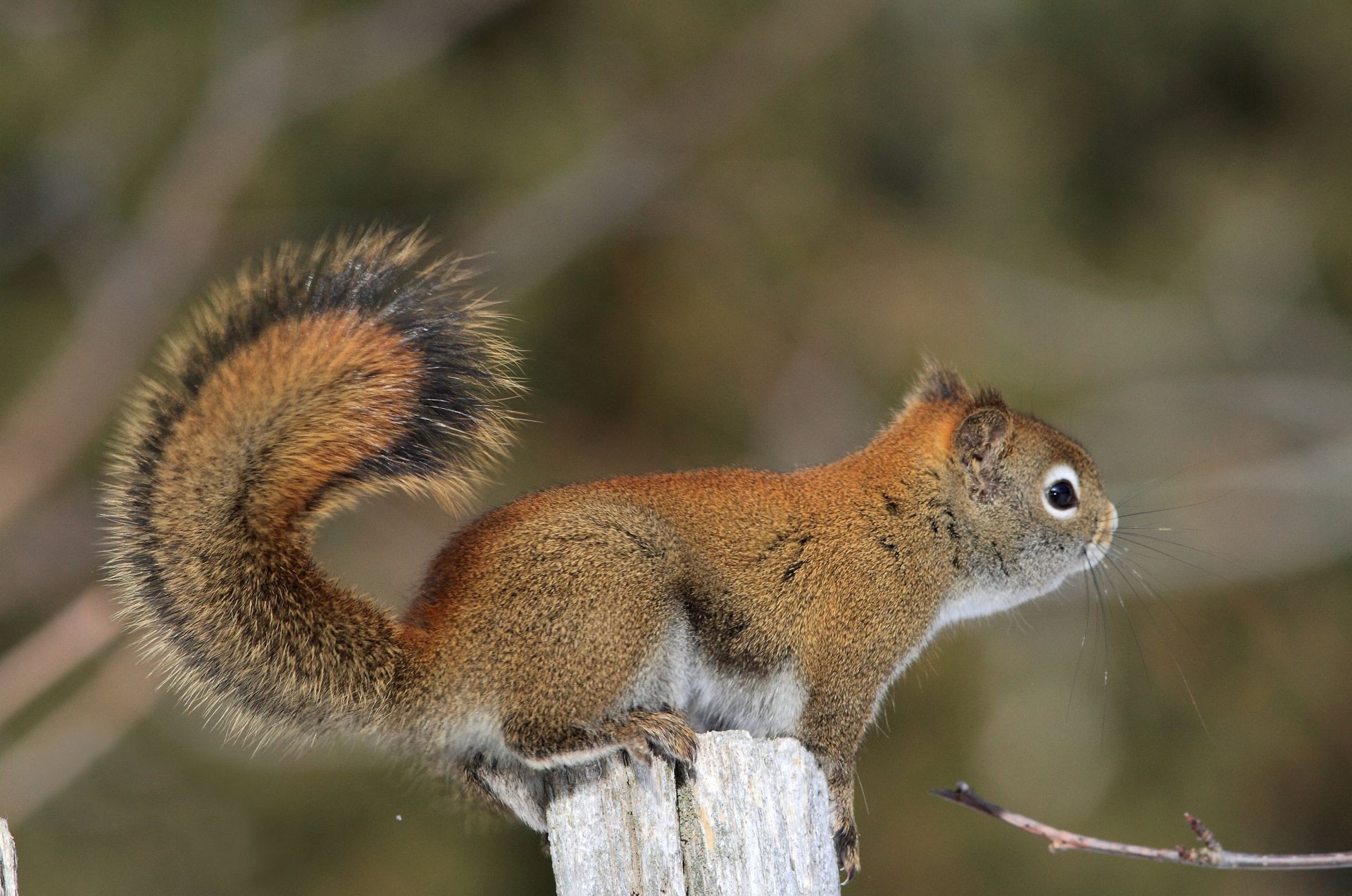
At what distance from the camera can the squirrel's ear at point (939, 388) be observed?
3.28m

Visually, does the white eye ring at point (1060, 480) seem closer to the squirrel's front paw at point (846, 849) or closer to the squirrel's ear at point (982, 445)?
the squirrel's ear at point (982, 445)

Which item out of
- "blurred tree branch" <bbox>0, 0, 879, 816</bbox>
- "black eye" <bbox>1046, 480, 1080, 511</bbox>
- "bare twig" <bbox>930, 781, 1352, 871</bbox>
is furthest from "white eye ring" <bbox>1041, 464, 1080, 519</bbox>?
"blurred tree branch" <bbox>0, 0, 879, 816</bbox>

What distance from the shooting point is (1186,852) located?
2.20 meters

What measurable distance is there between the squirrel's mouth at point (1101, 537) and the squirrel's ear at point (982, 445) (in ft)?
0.89

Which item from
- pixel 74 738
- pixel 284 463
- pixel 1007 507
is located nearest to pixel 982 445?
pixel 1007 507

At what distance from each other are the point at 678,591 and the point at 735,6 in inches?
305

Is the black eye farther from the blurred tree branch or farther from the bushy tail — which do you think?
the blurred tree branch

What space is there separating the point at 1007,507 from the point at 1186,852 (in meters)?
1.00

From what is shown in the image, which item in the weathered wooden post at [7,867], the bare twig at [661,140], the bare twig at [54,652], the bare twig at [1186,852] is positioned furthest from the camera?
the bare twig at [661,140]

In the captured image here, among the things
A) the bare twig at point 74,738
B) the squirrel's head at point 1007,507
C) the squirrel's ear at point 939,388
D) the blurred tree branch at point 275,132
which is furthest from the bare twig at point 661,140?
the squirrel's head at point 1007,507

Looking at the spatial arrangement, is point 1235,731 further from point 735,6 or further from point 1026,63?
point 735,6

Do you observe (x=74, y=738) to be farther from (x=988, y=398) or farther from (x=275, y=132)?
(x=988, y=398)

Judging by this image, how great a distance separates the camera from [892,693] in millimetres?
7184

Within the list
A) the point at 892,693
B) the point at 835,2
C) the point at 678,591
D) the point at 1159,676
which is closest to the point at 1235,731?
the point at 1159,676
